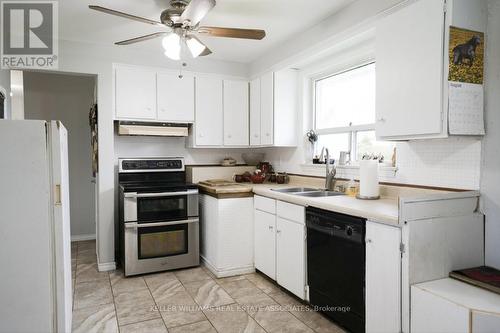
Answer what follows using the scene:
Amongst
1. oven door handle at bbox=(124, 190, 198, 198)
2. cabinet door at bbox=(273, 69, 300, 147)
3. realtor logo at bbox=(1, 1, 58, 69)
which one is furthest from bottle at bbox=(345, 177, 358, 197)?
realtor logo at bbox=(1, 1, 58, 69)

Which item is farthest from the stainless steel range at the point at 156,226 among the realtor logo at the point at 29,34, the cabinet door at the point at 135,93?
the realtor logo at the point at 29,34

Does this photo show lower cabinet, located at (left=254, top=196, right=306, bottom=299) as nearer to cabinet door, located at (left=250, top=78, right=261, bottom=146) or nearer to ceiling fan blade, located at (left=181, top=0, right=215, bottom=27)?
cabinet door, located at (left=250, top=78, right=261, bottom=146)

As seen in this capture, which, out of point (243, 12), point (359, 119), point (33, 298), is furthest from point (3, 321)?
point (359, 119)

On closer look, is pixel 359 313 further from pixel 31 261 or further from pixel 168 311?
pixel 31 261

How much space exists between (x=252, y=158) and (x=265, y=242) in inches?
64.8

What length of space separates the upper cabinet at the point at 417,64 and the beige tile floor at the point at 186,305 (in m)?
1.49

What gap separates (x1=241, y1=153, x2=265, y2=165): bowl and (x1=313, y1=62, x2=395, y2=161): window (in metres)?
1.12

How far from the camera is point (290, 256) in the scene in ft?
9.35

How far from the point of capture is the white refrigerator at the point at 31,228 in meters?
1.70

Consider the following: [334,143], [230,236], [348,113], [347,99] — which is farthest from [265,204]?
[347,99]

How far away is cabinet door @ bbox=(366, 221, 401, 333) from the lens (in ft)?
6.13

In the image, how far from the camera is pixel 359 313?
214 cm

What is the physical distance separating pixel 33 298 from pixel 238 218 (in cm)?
199

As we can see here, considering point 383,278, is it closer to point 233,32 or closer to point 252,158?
point 233,32
